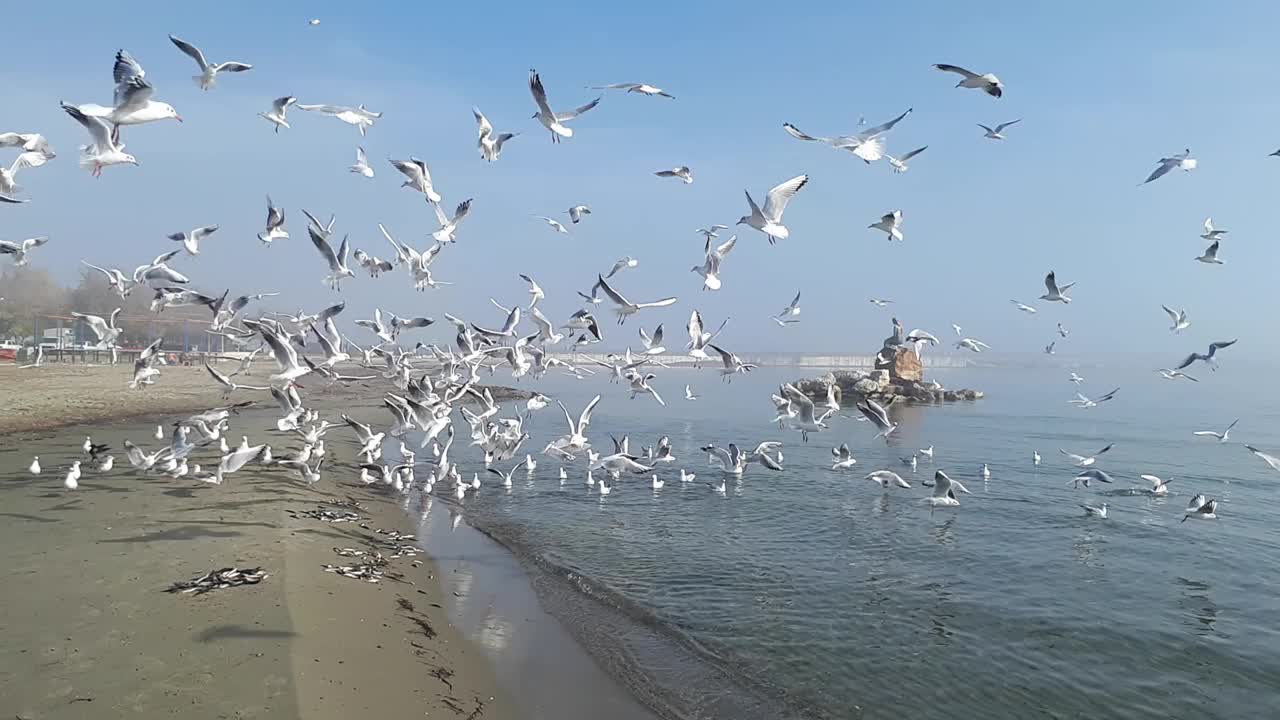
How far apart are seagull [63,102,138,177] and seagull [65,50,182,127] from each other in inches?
24.7

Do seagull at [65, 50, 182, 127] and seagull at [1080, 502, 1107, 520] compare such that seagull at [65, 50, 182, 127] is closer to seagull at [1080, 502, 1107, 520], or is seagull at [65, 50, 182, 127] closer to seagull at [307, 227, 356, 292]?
seagull at [307, 227, 356, 292]

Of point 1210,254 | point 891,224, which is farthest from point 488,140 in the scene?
point 1210,254

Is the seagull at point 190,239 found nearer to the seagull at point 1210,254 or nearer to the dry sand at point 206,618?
the dry sand at point 206,618

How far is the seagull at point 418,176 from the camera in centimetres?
1088

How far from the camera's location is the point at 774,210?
9469 millimetres

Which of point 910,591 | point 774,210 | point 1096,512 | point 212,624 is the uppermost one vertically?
point 774,210

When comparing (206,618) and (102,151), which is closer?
(206,618)

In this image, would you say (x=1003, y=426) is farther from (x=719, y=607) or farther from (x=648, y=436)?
(x=719, y=607)

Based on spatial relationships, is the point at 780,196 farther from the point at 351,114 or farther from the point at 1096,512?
the point at 1096,512

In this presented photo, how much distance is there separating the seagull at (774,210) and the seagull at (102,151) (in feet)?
27.7

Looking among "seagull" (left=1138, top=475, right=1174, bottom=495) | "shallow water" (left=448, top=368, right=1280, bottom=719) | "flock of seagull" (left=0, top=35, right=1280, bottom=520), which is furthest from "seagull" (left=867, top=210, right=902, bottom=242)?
"seagull" (left=1138, top=475, right=1174, bottom=495)

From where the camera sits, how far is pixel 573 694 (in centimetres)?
705

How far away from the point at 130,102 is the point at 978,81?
10.4 metres

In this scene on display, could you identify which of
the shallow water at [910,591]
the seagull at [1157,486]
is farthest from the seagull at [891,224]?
the seagull at [1157,486]
